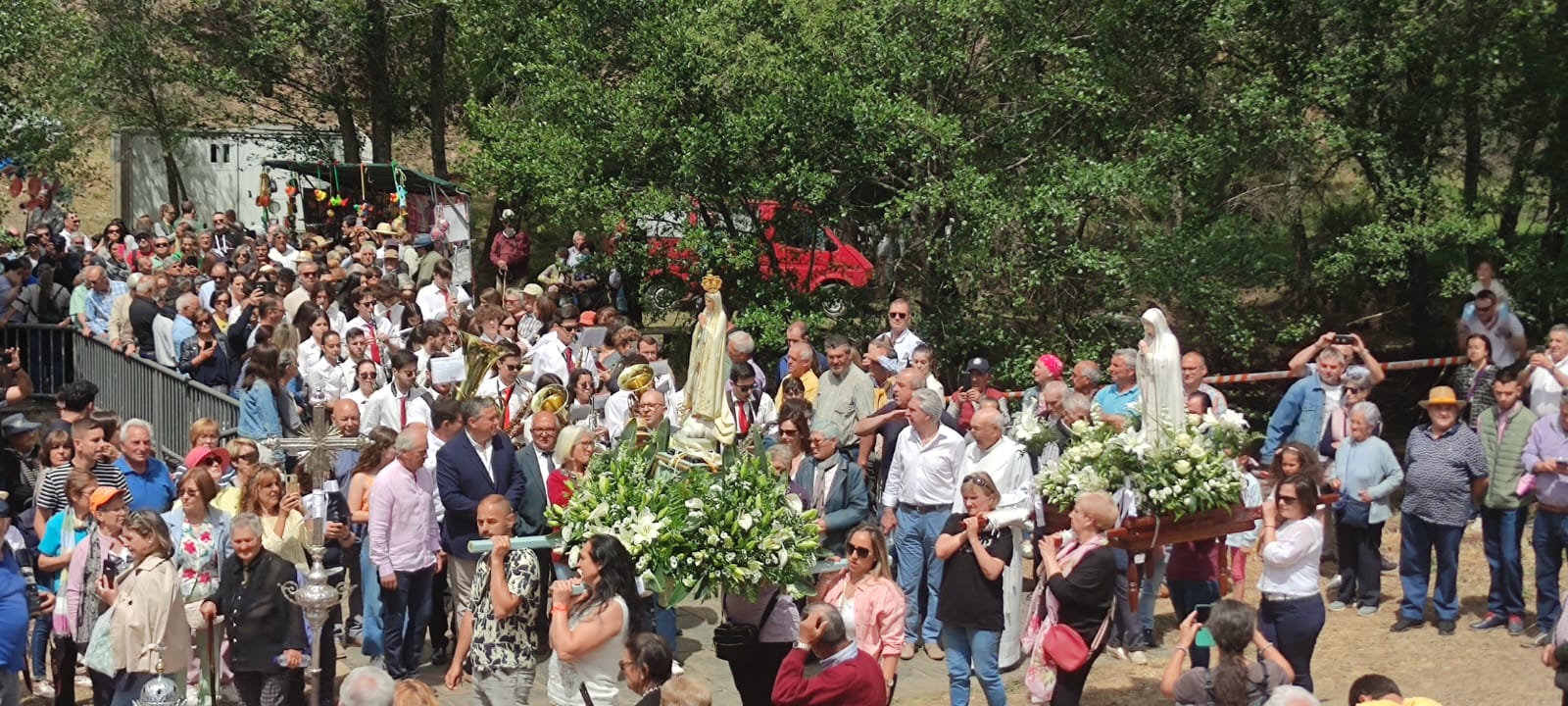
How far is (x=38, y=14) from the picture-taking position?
1972cm

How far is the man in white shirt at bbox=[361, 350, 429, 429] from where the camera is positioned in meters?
12.6

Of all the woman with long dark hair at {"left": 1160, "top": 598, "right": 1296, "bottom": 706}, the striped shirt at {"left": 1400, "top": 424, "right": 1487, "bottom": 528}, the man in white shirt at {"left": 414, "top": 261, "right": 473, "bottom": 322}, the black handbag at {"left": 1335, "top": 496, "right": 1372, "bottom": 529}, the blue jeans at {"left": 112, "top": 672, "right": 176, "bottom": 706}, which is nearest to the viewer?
the woman with long dark hair at {"left": 1160, "top": 598, "right": 1296, "bottom": 706}

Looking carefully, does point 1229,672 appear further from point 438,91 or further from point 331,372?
point 438,91

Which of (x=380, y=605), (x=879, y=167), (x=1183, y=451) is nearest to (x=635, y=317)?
(x=879, y=167)

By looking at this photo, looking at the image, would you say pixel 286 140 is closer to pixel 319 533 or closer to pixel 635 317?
pixel 635 317

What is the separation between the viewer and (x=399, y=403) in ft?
41.4

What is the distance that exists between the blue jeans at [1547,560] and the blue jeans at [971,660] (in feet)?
14.6

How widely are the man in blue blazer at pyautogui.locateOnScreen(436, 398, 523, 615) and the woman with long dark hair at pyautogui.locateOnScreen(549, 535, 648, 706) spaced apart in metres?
2.61

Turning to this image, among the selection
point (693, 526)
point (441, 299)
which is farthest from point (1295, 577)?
point (441, 299)

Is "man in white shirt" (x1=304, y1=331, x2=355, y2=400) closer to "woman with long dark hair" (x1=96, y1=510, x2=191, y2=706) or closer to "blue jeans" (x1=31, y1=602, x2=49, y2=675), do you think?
"blue jeans" (x1=31, y1=602, x2=49, y2=675)

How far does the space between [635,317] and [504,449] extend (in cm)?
1126

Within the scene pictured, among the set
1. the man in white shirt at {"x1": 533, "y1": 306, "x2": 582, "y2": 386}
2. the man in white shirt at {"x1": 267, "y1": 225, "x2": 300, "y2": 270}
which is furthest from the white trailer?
the man in white shirt at {"x1": 533, "y1": 306, "x2": 582, "y2": 386}

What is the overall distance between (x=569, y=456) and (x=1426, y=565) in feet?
20.2

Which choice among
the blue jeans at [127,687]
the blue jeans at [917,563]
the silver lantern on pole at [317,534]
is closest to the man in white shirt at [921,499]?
the blue jeans at [917,563]
